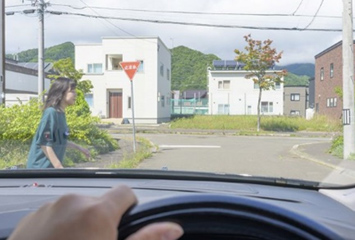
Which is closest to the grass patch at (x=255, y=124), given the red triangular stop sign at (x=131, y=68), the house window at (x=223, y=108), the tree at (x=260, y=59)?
the tree at (x=260, y=59)

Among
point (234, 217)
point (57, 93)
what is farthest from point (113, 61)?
point (234, 217)

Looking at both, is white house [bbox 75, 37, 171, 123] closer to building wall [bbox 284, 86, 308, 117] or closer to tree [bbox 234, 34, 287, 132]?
tree [bbox 234, 34, 287, 132]

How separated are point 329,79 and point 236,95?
11195 millimetres

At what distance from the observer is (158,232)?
0.93 m

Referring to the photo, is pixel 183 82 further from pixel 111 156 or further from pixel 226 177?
pixel 226 177

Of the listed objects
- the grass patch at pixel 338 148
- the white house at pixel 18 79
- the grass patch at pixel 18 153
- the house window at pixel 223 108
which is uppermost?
the white house at pixel 18 79

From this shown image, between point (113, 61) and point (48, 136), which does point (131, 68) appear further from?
point (113, 61)

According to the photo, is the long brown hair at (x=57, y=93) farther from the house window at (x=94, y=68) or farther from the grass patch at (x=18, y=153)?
the house window at (x=94, y=68)

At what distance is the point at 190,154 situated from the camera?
14.1m

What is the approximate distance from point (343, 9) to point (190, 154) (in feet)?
20.9


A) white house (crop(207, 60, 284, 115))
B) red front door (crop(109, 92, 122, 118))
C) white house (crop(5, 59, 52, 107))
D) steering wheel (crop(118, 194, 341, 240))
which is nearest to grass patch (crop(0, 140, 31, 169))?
steering wheel (crop(118, 194, 341, 240))

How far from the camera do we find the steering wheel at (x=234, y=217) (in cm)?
103

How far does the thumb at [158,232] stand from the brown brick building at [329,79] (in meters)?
34.1

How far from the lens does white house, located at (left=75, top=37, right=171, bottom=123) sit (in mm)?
34156
